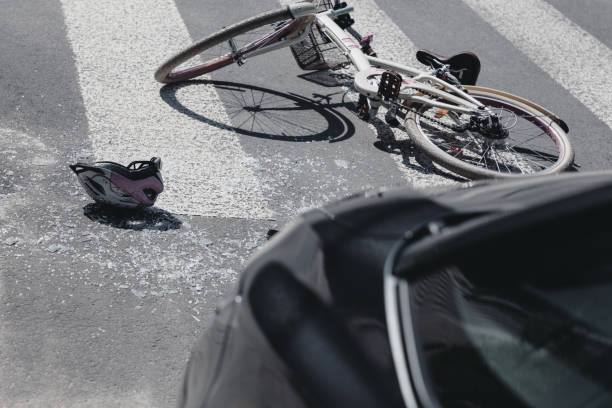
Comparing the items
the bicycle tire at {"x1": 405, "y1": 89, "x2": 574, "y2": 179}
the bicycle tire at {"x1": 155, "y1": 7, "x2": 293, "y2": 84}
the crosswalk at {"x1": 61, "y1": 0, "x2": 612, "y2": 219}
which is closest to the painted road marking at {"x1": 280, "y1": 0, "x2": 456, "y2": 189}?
the crosswalk at {"x1": 61, "y1": 0, "x2": 612, "y2": 219}

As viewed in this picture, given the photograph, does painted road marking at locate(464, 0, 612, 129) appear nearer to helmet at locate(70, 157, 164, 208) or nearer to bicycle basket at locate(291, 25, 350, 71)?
bicycle basket at locate(291, 25, 350, 71)

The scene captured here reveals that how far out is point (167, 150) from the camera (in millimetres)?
5055

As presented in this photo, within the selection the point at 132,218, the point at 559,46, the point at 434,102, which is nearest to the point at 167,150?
the point at 132,218

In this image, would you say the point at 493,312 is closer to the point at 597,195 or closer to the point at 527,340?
the point at 527,340

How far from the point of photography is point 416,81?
5574 mm

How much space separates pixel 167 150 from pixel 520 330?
3612mm

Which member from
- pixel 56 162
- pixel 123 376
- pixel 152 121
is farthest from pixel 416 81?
pixel 123 376

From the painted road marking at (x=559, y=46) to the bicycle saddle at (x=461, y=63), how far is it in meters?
1.35

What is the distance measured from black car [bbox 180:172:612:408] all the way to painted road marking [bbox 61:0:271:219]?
7.76 ft

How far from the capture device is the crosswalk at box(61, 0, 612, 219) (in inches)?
188

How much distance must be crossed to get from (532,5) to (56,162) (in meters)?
6.12

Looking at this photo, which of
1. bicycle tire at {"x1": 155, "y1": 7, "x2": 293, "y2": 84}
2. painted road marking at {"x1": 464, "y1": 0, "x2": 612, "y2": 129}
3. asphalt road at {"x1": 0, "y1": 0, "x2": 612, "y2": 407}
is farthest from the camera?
painted road marking at {"x1": 464, "y1": 0, "x2": 612, "y2": 129}

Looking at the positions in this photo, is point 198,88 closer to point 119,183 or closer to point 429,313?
point 119,183

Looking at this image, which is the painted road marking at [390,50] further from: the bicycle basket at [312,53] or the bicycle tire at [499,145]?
the bicycle basket at [312,53]
